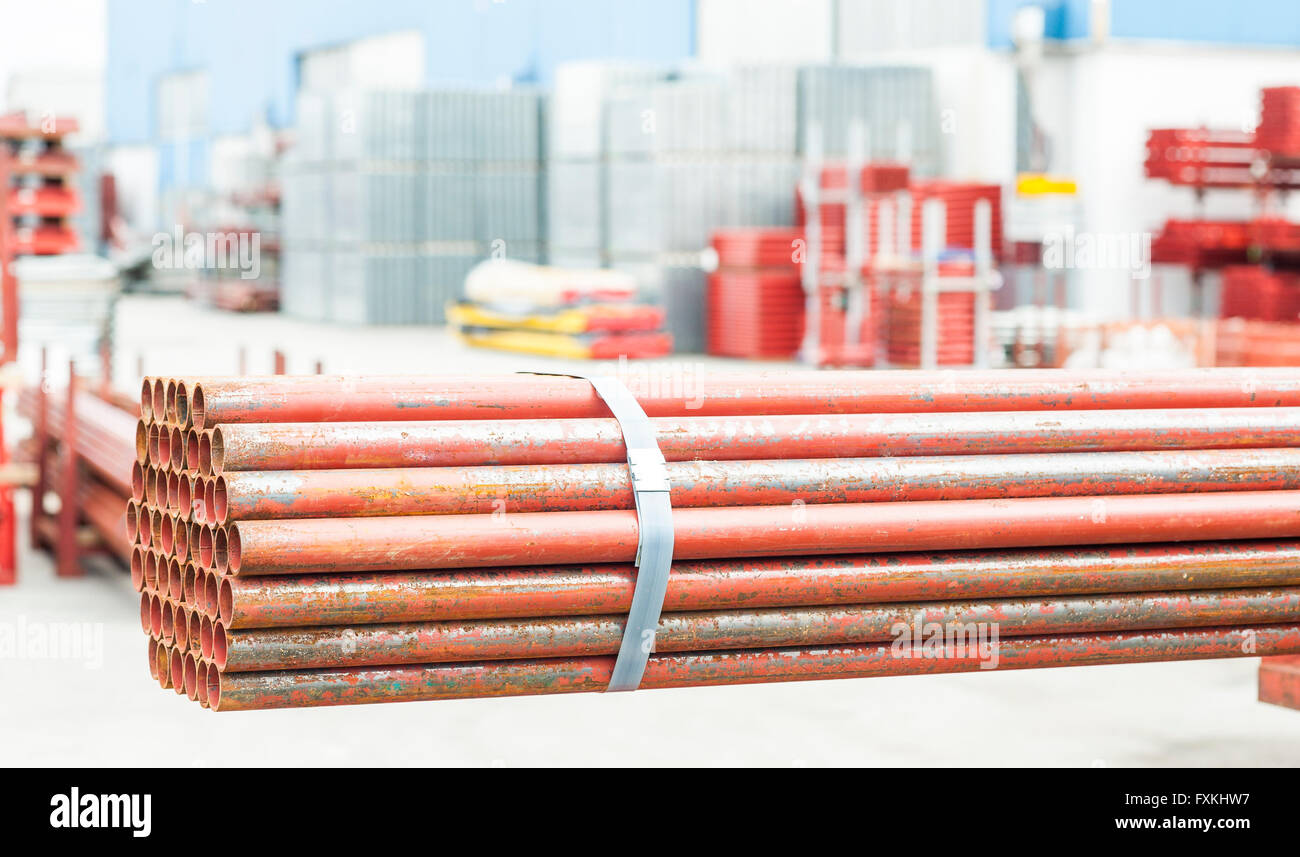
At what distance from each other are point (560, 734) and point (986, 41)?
1582 cm

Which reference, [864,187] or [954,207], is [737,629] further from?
[954,207]

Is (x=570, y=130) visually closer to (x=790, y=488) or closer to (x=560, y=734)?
(x=560, y=734)

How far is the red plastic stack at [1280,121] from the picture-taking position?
676 inches

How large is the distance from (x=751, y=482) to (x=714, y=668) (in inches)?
15.3

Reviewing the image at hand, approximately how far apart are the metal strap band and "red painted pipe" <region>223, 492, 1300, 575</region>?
0.04m

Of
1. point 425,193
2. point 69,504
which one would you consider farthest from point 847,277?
point 69,504

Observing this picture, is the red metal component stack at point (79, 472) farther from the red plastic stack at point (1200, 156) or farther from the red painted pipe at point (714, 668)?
the red plastic stack at point (1200, 156)

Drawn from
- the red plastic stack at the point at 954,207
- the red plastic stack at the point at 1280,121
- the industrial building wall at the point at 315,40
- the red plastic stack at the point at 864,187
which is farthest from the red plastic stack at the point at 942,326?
the industrial building wall at the point at 315,40

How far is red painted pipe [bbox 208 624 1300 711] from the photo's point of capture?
10.1 feet

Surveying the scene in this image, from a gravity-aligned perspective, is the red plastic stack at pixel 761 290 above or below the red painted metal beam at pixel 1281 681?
above

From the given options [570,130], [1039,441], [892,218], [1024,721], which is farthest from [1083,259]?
[1039,441]

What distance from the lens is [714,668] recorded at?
3332 mm

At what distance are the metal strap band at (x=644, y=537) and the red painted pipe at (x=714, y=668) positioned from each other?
0.06 metres

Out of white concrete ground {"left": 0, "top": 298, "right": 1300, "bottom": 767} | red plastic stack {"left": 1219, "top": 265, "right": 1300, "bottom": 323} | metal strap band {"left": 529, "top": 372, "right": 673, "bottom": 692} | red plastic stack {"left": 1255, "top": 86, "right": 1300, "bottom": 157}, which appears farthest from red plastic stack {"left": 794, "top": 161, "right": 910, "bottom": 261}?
metal strap band {"left": 529, "top": 372, "right": 673, "bottom": 692}
